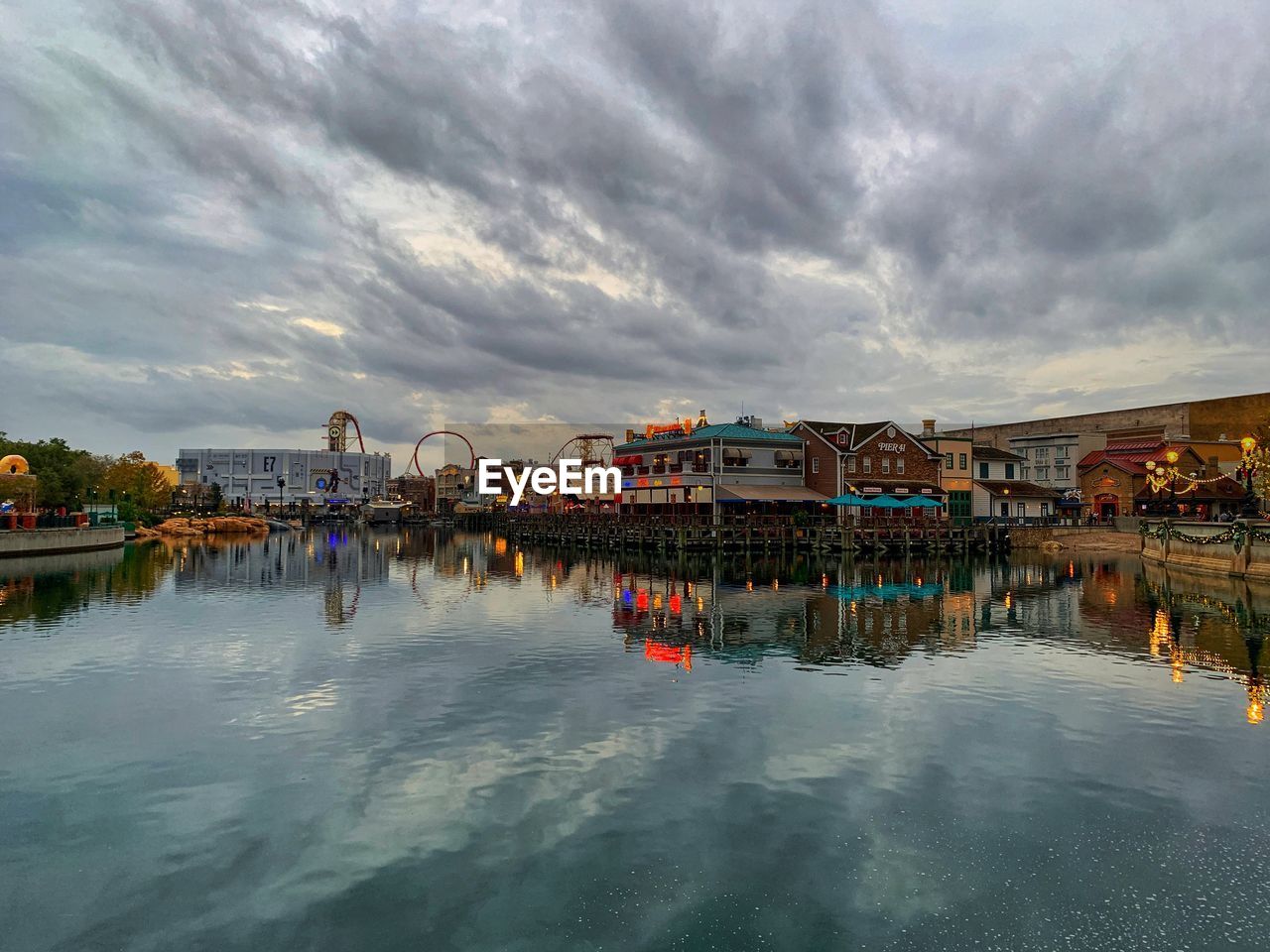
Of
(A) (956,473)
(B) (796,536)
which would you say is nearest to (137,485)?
(B) (796,536)

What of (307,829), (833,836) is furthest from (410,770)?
(833,836)

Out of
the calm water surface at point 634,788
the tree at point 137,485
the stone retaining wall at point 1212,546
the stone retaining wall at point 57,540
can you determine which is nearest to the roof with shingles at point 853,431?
the stone retaining wall at point 1212,546

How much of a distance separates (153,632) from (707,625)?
2109 cm

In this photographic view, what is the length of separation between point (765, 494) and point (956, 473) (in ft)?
78.3

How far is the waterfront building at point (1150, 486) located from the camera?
87625mm

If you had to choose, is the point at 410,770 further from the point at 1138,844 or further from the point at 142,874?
the point at 1138,844

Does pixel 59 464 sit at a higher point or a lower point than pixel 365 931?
higher

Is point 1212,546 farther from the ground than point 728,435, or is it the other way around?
point 728,435

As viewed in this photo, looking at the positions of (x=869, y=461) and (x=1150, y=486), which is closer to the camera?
(x=869, y=461)

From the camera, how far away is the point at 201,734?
17.2m

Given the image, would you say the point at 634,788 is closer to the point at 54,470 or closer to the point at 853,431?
the point at 853,431

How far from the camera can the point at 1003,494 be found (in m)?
86.4

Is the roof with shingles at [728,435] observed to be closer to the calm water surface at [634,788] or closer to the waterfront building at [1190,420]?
the calm water surface at [634,788]

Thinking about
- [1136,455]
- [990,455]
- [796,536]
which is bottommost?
[796,536]
